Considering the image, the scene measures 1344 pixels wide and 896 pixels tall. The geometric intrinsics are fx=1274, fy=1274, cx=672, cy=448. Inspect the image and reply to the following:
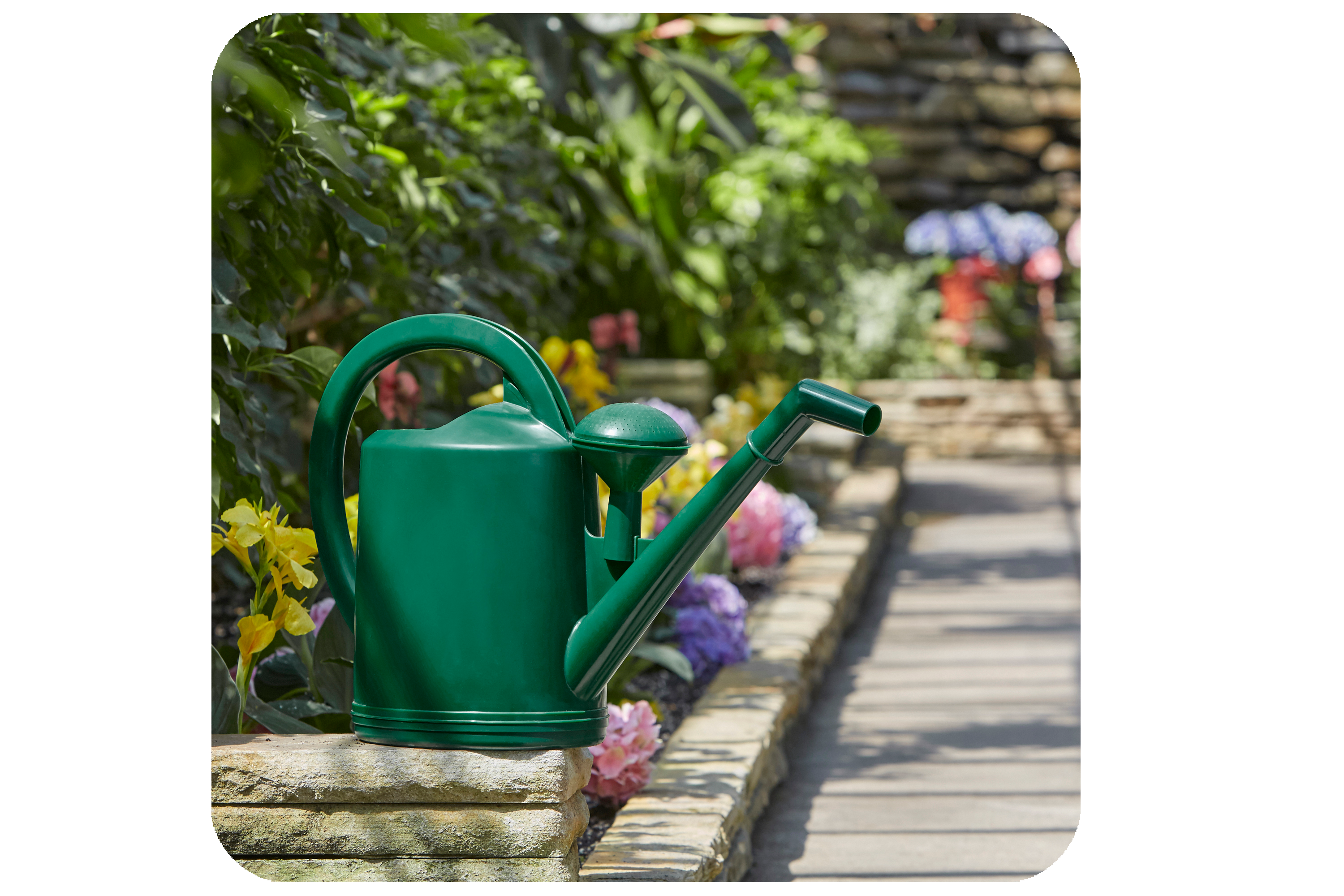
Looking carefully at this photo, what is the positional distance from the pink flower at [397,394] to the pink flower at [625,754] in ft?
2.07

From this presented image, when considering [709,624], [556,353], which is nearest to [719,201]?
[556,353]

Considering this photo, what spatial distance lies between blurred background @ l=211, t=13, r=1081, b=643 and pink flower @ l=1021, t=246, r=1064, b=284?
2 cm

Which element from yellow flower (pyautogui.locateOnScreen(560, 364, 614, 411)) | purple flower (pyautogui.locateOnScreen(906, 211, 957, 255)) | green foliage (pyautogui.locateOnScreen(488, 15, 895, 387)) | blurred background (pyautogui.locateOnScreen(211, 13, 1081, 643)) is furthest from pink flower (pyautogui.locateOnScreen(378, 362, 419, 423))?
purple flower (pyautogui.locateOnScreen(906, 211, 957, 255))

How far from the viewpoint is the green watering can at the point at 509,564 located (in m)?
1.14

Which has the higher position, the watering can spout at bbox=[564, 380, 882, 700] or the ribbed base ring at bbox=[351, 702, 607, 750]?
the watering can spout at bbox=[564, 380, 882, 700]

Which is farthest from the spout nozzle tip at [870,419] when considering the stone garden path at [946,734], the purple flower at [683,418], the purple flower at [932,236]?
the purple flower at [932,236]

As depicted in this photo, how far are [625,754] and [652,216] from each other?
142 inches

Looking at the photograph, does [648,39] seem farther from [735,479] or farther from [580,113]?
[735,479]

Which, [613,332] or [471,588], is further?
[613,332]

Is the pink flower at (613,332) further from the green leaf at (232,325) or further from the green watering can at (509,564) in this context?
the green watering can at (509,564)

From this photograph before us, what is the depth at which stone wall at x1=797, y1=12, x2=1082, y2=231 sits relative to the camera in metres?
9.00

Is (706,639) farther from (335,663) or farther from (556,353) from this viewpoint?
(335,663)

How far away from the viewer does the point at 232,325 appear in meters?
1.39

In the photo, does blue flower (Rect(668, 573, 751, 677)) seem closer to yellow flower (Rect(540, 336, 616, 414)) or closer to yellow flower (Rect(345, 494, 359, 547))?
yellow flower (Rect(540, 336, 616, 414))
